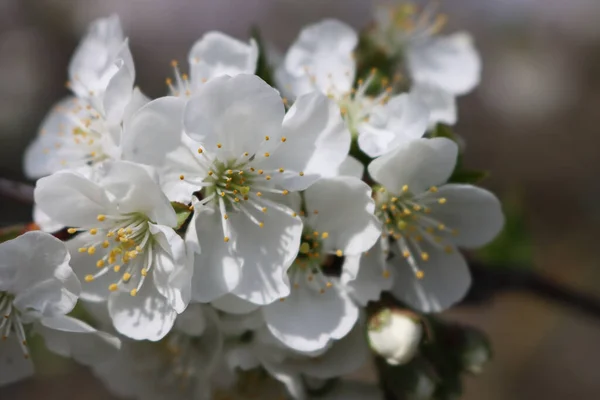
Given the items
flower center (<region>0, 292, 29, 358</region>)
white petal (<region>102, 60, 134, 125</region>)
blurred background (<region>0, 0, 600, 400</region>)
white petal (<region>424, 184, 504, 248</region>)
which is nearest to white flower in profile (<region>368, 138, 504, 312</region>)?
white petal (<region>424, 184, 504, 248</region>)

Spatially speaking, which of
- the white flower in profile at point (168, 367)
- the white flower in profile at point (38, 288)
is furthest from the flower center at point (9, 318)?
the white flower in profile at point (168, 367)

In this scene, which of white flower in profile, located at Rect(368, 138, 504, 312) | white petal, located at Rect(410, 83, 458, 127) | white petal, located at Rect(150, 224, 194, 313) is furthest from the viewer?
white petal, located at Rect(410, 83, 458, 127)

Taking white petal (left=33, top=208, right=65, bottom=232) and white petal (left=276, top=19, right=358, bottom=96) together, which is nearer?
white petal (left=33, top=208, right=65, bottom=232)

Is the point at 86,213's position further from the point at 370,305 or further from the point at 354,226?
the point at 370,305

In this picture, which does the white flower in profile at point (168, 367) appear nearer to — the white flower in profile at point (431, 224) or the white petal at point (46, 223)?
the white petal at point (46, 223)

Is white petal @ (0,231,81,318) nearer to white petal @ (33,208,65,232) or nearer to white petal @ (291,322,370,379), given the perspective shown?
white petal @ (33,208,65,232)

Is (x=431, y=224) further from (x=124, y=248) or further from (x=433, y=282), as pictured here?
(x=124, y=248)

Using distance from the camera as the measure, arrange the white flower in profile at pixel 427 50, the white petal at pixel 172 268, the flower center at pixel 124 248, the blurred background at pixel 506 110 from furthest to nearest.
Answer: the blurred background at pixel 506 110, the white flower in profile at pixel 427 50, the flower center at pixel 124 248, the white petal at pixel 172 268
